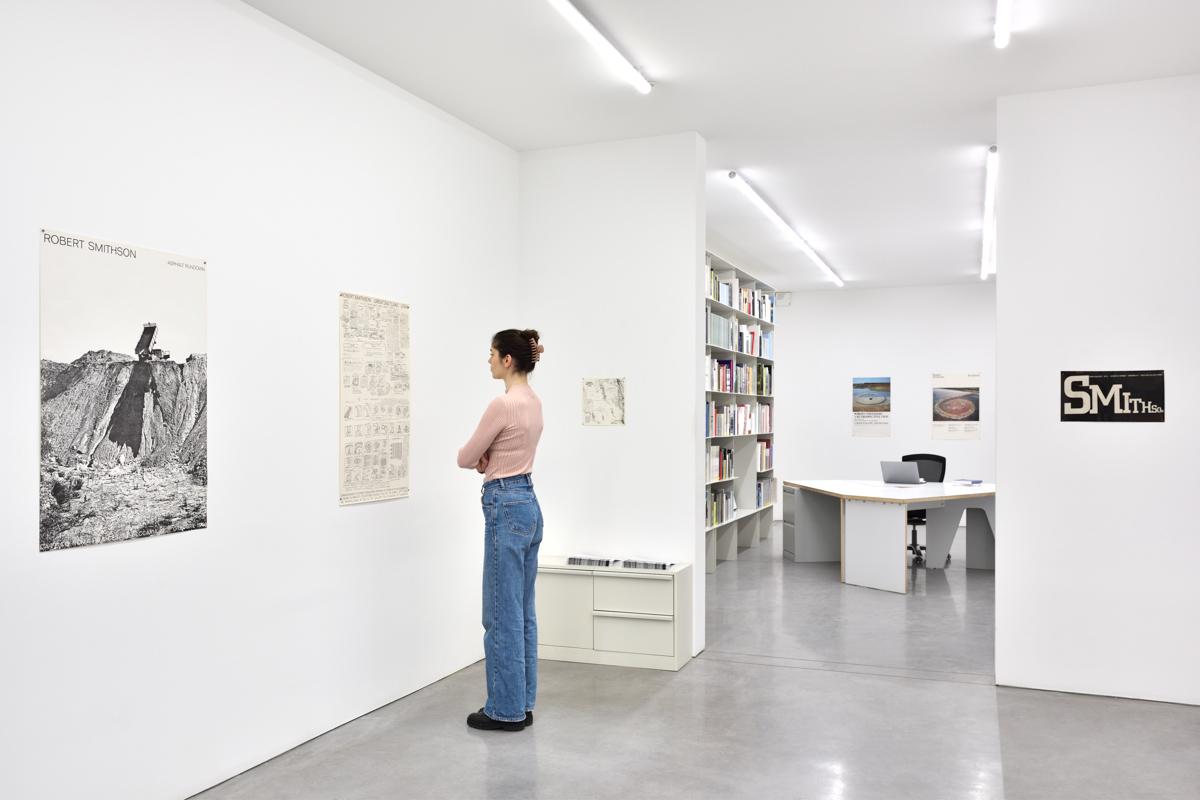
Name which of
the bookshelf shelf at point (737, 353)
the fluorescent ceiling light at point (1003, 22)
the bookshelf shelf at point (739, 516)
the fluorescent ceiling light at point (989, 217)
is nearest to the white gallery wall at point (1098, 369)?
the fluorescent ceiling light at point (989, 217)

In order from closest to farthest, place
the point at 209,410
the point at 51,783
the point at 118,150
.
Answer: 1. the point at 51,783
2. the point at 118,150
3. the point at 209,410

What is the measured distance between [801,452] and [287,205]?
9994mm

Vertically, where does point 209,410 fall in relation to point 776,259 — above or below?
below

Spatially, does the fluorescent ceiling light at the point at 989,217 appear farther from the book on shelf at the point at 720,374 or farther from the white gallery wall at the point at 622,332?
the book on shelf at the point at 720,374

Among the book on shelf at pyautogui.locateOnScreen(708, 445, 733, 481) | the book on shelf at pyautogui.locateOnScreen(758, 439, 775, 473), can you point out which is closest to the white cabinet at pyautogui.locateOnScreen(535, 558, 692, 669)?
the book on shelf at pyautogui.locateOnScreen(708, 445, 733, 481)

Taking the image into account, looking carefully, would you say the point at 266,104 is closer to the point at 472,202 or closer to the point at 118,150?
the point at 118,150

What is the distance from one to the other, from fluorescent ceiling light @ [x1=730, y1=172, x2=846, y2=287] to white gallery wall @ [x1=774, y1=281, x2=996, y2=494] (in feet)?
4.49

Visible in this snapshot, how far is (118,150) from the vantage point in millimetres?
3242

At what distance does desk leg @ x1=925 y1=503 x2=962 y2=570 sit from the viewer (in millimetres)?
8539

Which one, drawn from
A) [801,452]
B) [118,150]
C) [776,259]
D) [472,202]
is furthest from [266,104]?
[801,452]

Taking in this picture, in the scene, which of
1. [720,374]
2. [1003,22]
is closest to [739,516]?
[720,374]

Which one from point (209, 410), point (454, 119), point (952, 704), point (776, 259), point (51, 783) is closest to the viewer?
point (51, 783)

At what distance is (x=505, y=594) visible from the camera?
423 centimetres

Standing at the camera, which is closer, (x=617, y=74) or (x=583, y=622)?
(x=617, y=74)
